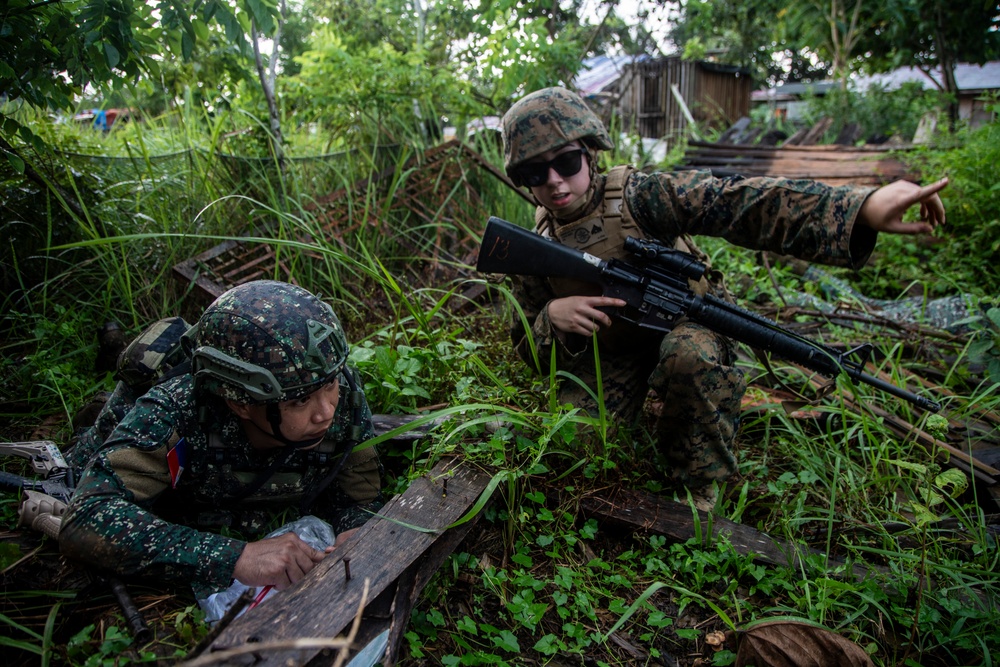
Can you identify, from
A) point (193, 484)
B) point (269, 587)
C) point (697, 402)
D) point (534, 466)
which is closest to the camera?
point (269, 587)

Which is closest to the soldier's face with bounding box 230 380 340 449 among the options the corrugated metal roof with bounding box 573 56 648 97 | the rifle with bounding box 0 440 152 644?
the rifle with bounding box 0 440 152 644

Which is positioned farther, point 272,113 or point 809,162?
point 809,162

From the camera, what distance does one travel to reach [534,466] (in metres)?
2.38

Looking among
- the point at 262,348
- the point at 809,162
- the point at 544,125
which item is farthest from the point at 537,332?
the point at 809,162

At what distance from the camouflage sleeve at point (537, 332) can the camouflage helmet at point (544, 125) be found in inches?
23.9

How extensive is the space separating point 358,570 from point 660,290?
1572 mm

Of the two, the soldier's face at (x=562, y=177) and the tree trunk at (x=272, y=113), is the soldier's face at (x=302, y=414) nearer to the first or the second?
the soldier's face at (x=562, y=177)

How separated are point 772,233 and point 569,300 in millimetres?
837

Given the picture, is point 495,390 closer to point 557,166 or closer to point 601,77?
point 557,166

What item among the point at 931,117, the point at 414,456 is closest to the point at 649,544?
the point at 414,456

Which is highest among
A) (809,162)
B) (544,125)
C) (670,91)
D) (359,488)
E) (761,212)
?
(670,91)

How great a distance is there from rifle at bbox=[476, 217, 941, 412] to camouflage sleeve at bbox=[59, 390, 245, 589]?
140 centimetres

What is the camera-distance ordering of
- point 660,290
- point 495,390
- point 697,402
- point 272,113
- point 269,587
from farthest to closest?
point 272,113 < point 495,390 < point 660,290 < point 697,402 < point 269,587

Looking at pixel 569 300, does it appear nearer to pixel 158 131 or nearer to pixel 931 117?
pixel 158 131
